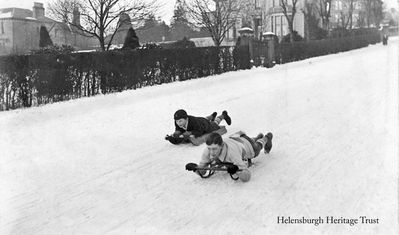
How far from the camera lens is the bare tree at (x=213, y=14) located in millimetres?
25828

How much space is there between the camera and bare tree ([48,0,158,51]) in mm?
17812

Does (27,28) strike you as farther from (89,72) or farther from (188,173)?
(188,173)

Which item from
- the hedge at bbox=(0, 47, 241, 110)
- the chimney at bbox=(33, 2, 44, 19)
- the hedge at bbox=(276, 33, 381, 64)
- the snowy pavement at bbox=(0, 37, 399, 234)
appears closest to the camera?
the snowy pavement at bbox=(0, 37, 399, 234)

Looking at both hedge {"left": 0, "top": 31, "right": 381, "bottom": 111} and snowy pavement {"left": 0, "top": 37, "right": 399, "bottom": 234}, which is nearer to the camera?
snowy pavement {"left": 0, "top": 37, "right": 399, "bottom": 234}

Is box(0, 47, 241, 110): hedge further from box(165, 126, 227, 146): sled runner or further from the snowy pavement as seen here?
box(165, 126, 227, 146): sled runner

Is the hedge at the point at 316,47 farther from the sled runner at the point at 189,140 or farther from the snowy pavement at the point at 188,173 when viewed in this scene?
the sled runner at the point at 189,140

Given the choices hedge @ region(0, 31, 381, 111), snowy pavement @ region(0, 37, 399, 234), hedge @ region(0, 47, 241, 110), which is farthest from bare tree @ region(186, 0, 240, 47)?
snowy pavement @ region(0, 37, 399, 234)

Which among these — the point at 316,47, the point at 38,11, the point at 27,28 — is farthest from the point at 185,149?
the point at 316,47

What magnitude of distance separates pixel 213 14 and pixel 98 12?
10294 millimetres

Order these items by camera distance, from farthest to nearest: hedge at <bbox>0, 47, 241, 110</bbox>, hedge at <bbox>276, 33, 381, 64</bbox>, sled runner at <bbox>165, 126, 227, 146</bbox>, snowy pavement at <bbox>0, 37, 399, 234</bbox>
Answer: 1. hedge at <bbox>276, 33, 381, 64</bbox>
2. hedge at <bbox>0, 47, 241, 110</bbox>
3. sled runner at <bbox>165, 126, 227, 146</bbox>
4. snowy pavement at <bbox>0, 37, 399, 234</bbox>

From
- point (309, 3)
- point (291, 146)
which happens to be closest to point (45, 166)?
point (291, 146)

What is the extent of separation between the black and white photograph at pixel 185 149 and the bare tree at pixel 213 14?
10.2m

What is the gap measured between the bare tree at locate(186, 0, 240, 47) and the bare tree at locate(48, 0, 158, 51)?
24.3 feet

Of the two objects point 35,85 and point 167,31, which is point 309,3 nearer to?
point 167,31
